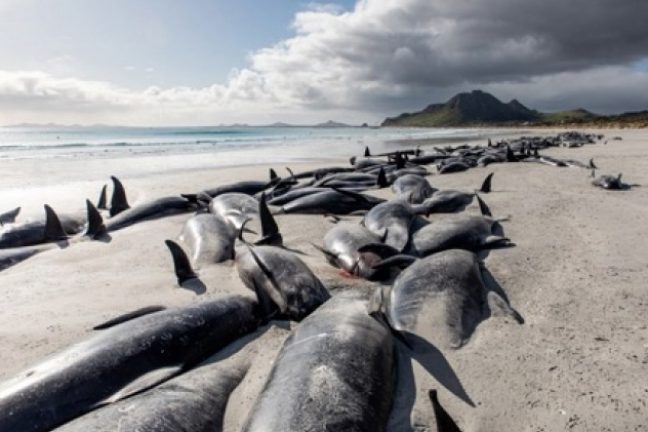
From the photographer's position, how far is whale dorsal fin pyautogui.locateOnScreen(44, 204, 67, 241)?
7062 mm

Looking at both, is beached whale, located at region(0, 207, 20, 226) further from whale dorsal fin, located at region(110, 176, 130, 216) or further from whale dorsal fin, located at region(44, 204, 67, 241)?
whale dorsal fin, located at region(44, 204, 67, 241)

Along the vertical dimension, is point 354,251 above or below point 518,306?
above

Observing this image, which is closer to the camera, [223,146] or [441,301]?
[441,301]

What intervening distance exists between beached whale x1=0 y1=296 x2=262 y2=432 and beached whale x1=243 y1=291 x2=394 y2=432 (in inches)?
27.2

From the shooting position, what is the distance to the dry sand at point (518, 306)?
2.69 m

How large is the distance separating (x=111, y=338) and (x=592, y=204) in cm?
739

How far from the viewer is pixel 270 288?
4277mm

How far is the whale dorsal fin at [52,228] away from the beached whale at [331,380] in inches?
215

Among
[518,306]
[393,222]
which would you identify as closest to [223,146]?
[393,222]

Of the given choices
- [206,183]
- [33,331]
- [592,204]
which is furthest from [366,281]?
[206,183]

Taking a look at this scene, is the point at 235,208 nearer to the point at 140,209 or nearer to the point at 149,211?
the point at 149,211

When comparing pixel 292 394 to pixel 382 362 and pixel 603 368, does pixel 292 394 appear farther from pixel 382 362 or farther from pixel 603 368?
pixel 603 368

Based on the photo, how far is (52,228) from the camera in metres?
7.14

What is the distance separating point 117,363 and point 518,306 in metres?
3.13
